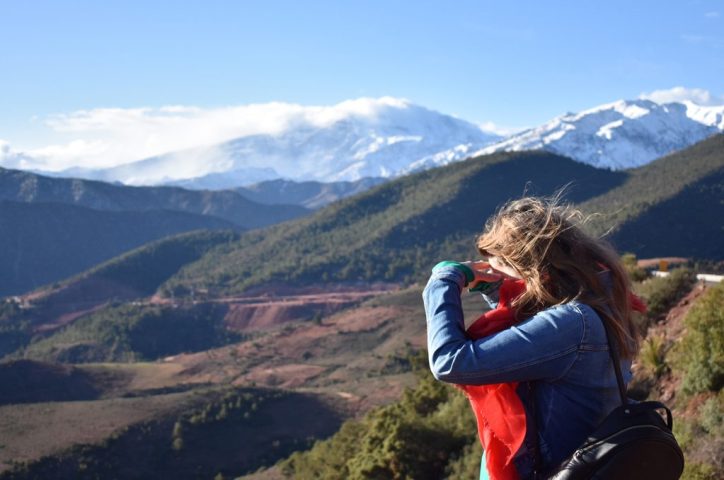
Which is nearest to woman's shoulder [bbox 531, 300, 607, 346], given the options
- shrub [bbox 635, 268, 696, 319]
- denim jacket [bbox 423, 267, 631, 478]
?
denim jacket [bbox 423, 267, 631, 478]

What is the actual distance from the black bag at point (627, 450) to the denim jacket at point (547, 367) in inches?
5.4

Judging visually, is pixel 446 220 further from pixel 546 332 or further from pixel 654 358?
pixel 546 332

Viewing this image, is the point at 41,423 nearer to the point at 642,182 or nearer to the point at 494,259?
the point at 494,259

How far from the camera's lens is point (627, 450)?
2037 mm

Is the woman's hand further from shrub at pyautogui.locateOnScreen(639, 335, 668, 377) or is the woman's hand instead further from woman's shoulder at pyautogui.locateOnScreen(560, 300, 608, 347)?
shrub at pyautogui.locateOnScreen(639, 335, 668, 377)

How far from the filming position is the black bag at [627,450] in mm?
2041

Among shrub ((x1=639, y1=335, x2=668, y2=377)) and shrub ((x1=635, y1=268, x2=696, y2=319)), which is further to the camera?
shrub ((x1=635, y1=268, x2=696, y2=319))

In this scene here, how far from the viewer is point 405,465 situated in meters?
12.4

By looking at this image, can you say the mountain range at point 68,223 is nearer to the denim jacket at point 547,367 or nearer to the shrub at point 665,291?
the shrub at point 665,291

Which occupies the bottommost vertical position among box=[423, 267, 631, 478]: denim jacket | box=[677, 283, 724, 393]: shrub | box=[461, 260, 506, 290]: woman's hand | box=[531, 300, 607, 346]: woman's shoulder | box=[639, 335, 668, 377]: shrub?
box=[639, 335, 668, 377]: shrub

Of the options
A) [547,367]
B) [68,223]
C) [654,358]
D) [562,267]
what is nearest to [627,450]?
[547,367]

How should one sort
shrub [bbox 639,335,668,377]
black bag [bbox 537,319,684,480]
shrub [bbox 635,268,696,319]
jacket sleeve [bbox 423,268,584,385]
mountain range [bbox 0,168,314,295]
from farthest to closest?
mountain range [bbox 0,168,314,295], shrub [bbox 635,268,696,319], shrub [bbox 639,335,668,377], jacket sleeve [bbox 423,268,584,385], black bag [bbox 537,319,684,480]

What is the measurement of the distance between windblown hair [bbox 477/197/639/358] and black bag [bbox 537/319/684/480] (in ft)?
0.88

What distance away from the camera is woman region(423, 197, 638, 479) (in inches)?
86.0
